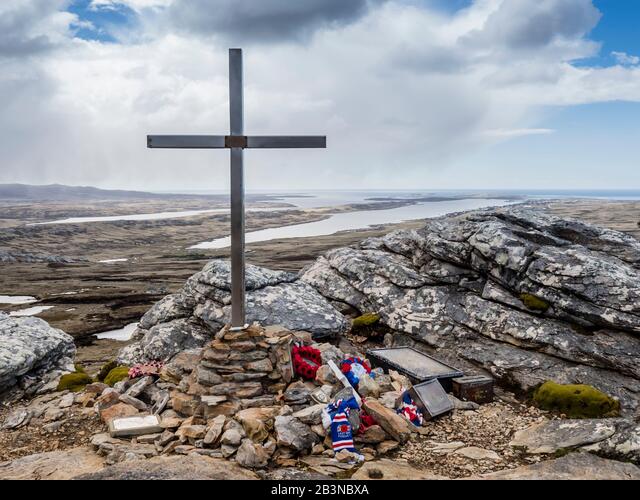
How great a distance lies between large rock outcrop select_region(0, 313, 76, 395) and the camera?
13.9 m

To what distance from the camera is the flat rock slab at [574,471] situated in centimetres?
763

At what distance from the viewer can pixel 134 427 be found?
955 cm

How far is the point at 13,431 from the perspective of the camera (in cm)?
A: 1110

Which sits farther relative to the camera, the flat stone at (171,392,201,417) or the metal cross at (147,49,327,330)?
the metal cross at (147,49,327,330)

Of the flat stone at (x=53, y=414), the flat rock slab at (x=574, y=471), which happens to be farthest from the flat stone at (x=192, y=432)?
the flat rock slab at (x=574, y=471)

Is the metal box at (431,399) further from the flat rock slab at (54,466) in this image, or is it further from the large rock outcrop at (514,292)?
the flat rock slab at (54,466)

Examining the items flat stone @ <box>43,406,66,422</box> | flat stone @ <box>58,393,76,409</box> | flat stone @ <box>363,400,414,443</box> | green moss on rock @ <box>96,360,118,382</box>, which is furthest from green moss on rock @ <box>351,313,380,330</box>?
flat stone @ <box>43,406,66,422</box>

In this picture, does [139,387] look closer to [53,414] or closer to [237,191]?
[53,414]

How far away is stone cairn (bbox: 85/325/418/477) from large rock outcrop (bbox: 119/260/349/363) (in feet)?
8.96

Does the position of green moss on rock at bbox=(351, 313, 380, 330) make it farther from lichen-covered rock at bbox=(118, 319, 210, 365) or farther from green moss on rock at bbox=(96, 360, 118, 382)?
green moss on rock at bbox=(96, 360, 118, 382)

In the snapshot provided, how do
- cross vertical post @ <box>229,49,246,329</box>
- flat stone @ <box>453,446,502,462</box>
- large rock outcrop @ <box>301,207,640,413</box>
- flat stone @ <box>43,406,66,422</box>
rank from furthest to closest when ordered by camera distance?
1. large rock outcrop @ <box>301,207,640,413</box>
2. flat stone @ <box>43,406,66,422</box>
3. cross vertical post @ <box>229,49,246,329</box>
4. flat stone @ <box>453,446,502,462</box>

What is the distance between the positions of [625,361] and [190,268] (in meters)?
77.1

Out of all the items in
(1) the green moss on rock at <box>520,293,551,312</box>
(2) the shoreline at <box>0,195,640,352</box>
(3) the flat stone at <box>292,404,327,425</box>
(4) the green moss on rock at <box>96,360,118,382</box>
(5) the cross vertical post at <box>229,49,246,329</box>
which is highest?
(5) the cross vertical post at <box>229,49,246,329</box>

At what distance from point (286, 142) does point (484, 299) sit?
351 inches
